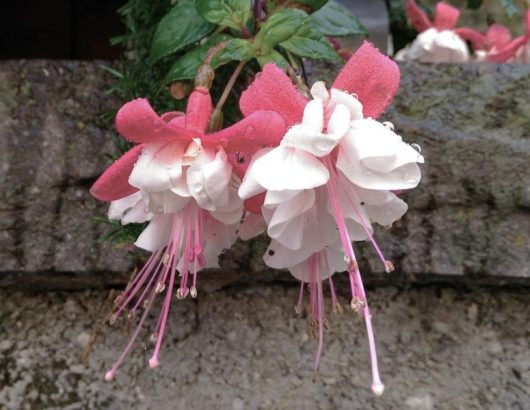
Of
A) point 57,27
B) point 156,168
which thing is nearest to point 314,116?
point 156,168

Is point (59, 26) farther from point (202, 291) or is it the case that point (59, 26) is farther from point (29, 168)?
point (202, 291)

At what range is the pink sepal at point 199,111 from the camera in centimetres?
47

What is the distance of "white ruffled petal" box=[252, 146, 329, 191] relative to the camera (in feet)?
1.36

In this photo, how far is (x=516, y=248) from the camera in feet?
2.54

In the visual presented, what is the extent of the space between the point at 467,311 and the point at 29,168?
0.60 m

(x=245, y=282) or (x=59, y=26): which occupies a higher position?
(x=59, y=26)

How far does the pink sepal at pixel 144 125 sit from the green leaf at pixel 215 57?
0.41 ft

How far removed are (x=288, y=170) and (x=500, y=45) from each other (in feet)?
2.54

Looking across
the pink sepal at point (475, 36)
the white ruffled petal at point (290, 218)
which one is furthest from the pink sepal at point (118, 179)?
the pink sepal at point (475, 36)

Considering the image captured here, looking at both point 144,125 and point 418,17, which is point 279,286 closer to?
→ point 144,125

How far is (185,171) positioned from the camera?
453 mm

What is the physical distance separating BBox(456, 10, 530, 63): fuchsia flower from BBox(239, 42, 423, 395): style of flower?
0.63m

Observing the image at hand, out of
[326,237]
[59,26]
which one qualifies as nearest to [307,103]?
[326,237]

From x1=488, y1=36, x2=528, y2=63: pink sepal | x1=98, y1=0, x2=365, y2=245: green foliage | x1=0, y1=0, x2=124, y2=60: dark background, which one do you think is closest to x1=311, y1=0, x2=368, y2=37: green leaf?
x1=98, y1=0, x2=365, y2=245: green foliage
